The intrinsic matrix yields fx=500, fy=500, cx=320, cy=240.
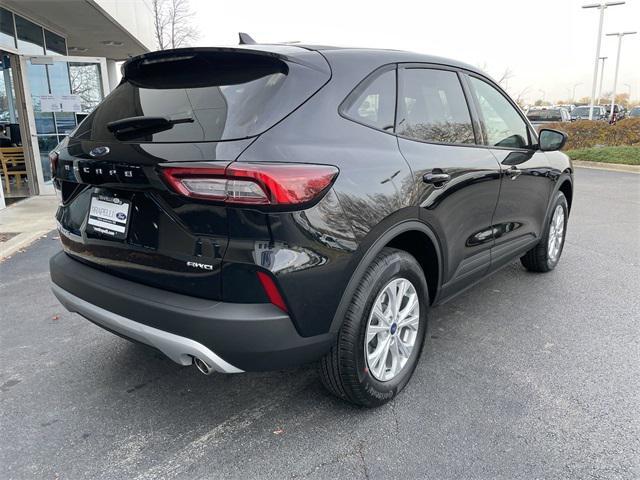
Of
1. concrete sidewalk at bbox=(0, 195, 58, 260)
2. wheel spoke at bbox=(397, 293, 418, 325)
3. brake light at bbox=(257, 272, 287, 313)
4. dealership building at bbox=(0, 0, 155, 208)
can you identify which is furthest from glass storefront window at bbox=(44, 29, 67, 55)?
brake light at bbox=(257, 272, 287, 313)

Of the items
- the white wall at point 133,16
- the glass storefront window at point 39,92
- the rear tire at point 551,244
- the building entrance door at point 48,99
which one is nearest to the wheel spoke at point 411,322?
the rear tire at point 551,244

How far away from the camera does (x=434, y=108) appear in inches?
116

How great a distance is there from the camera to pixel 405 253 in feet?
8.54

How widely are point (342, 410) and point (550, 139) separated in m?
2.81

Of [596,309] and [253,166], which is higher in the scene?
[253,166]

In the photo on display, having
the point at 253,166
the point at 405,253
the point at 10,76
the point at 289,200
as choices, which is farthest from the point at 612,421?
the point at 10,76

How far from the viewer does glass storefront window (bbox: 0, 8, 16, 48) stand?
28.5ft

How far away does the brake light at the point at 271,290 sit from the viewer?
1.97 meters

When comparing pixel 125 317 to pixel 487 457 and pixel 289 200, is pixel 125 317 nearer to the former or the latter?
pixel 289 200

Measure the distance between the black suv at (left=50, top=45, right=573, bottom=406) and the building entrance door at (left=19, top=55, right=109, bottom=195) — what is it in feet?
27.0

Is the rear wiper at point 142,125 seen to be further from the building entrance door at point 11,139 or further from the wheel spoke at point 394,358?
the building entrance door at point 11,139

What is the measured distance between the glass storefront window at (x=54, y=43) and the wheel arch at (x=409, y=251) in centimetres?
1114

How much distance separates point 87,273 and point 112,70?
65.5 feet

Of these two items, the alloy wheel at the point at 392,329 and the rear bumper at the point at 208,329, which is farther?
the alloy wheel at the point at 392,329
